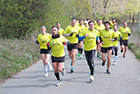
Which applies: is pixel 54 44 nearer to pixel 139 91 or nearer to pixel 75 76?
pixel 75 76

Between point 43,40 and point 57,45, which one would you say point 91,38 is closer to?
point 57,45

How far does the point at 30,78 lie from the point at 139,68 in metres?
4.87

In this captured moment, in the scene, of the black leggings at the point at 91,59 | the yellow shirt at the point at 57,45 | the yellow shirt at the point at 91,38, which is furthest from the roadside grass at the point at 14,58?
the yellow shirt at the point at 91,38

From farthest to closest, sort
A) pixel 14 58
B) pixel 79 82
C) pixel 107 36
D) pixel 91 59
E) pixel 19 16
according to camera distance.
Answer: pixel 19 16 < pixel 14 58 < pixel 107 36 < pixel 91 59 < pixel 79 82

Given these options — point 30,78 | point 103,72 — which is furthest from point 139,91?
point 30,78

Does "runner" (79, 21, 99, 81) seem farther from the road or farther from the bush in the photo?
the bush

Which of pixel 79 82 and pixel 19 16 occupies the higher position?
pixel 19 16

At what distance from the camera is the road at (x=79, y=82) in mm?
6406

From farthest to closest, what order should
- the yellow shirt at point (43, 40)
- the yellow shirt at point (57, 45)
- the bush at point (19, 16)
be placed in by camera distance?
the bush at point (19, 16), the yellow shirt at point (43, 40), the yellow shirt at point (57, 45)

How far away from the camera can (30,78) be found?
319 inches

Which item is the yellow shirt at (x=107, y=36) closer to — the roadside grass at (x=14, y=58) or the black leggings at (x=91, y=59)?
the black leggings at (x=91, y=59)

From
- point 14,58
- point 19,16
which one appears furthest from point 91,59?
Result: point 19,16

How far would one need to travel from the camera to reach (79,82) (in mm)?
7301

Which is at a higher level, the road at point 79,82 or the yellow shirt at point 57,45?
the yellow shirt at point 57,45
